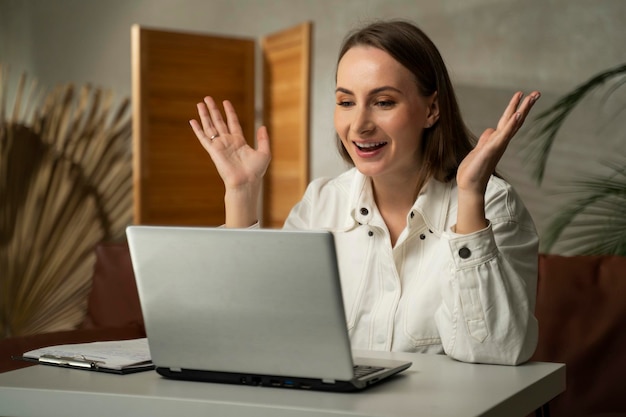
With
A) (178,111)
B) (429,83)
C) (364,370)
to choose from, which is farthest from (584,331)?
(178,111)

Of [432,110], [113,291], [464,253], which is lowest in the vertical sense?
[113,291]

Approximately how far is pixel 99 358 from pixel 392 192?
0.82 metres

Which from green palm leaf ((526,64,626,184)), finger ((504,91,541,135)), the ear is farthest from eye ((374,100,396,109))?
green palm leaf ((526,64,626,184))

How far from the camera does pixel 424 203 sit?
1.95 m

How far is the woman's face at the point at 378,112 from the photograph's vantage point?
199 cm

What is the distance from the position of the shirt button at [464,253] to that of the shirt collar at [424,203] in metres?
0.34

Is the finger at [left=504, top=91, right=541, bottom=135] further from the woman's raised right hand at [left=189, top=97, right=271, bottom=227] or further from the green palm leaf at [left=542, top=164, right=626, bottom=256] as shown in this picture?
the green palm leaf at [left=542, top=164, right=626, bottom=256]

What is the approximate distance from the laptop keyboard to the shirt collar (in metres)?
0.61

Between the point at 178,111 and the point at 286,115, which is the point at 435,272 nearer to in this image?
the point at 286,115

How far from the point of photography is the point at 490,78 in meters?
4.08

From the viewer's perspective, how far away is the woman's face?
199cm

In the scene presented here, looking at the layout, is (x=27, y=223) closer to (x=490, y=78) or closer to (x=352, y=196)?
(x=490, y=78)

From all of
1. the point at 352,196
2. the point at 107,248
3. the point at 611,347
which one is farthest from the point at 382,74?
the point at 107,248

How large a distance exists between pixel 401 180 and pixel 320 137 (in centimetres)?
284
